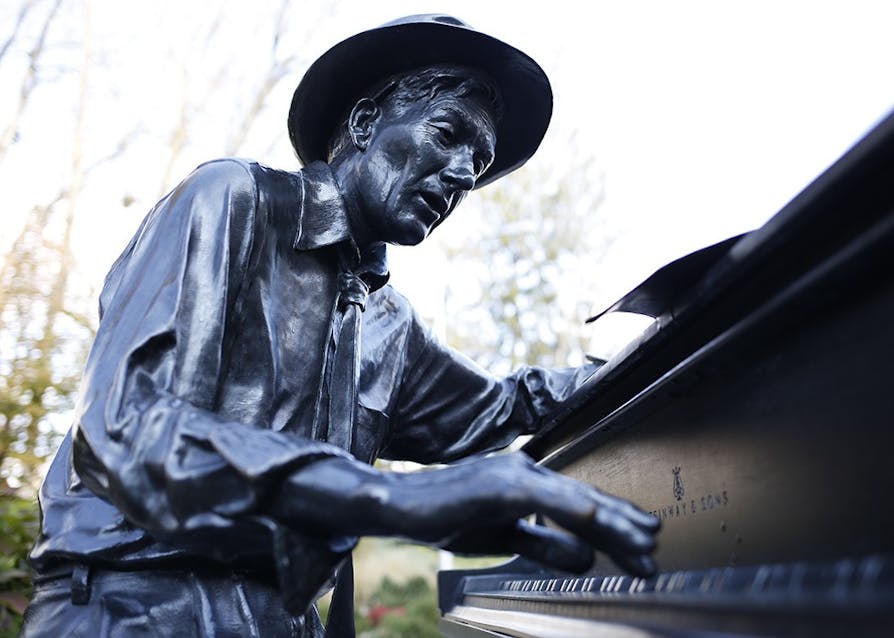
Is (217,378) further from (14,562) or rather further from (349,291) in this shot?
(14,562)

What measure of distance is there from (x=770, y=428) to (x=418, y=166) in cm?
107

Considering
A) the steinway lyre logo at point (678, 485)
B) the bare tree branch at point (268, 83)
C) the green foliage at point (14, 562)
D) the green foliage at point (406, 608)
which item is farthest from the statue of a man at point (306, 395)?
the bare tree branch at point (268, 83)

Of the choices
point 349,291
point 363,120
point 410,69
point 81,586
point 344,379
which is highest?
point 410,69

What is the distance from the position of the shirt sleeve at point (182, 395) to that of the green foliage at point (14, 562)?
2600 mm

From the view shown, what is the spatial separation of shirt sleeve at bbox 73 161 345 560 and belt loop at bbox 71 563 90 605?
1.18 ft

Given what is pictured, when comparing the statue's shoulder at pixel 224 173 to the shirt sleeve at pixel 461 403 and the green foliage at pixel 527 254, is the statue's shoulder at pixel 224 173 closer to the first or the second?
the shirt sleeve at pixel 461 403

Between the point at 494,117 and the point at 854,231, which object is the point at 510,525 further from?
the point at 494,117

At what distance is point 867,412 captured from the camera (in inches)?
48.0

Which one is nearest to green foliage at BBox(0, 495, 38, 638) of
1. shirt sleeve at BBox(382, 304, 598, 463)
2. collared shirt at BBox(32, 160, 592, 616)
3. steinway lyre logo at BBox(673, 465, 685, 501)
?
shirt sleeve at BBox(382, 304, 598, 463)

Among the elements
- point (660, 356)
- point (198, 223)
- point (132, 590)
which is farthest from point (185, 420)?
point (660, 356)

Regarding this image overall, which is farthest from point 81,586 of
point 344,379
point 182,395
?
point 344,379

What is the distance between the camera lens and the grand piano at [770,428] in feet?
3.40

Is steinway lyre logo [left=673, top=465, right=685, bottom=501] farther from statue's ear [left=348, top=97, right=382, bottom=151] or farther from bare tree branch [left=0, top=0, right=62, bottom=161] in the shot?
bare tree branch [left=0, top=0, right=62, bottom=161]

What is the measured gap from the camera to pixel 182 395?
1571 millimetres
